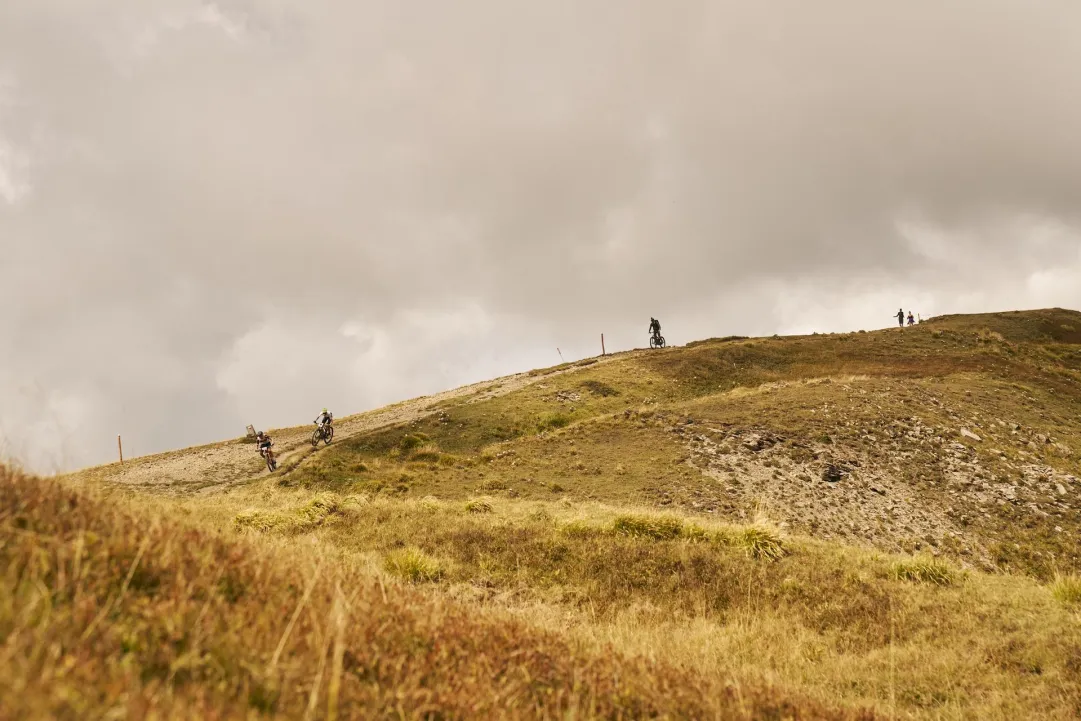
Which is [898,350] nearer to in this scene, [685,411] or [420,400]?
[685,411]

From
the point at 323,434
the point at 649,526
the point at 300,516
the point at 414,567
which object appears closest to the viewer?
the point at 414,567

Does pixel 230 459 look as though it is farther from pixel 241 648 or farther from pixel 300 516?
pixel 241 648

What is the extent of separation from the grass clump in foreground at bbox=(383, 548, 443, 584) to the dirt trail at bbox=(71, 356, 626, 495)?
54.4ft

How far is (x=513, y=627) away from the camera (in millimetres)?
5363

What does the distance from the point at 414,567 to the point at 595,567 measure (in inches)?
149

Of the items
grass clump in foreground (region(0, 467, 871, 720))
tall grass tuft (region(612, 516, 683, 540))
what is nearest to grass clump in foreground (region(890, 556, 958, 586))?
tall grass tuft (region(612, 516, 683, 540))

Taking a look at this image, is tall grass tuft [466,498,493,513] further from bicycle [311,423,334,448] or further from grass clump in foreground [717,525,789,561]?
bicycle [311,423,334,448]

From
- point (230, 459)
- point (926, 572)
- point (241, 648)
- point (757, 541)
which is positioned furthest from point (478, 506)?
point (230, 459)

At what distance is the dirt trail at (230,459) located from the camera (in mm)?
29062

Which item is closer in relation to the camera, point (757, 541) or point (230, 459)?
point (757, 541)

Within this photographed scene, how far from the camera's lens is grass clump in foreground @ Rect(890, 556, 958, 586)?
11.5 m

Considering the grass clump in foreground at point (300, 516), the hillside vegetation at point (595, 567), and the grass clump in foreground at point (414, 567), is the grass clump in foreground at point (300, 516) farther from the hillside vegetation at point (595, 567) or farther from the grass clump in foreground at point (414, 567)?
the grass clump in foreground at point (414, 567)

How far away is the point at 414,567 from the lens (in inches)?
458

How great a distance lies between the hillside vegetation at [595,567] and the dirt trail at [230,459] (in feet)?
1.41
